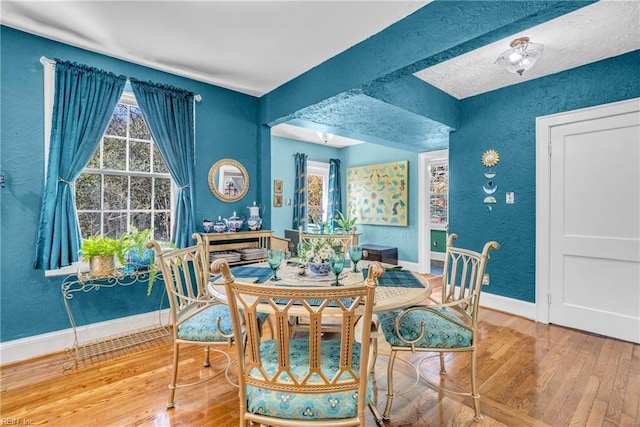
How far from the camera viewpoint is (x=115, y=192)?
2830 millimetres

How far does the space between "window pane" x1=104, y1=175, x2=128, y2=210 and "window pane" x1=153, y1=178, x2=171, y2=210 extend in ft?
0.90

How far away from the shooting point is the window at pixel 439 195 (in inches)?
239

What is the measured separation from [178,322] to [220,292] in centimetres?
43

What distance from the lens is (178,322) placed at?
5.82ft

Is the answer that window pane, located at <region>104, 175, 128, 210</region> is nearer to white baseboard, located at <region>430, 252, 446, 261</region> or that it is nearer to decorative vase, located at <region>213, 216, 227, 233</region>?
decorative vase, located at <region>213, 216, 227, 233</region>

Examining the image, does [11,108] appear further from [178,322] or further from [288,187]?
[288,187]

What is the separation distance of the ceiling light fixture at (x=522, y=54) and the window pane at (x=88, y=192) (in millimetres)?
3652

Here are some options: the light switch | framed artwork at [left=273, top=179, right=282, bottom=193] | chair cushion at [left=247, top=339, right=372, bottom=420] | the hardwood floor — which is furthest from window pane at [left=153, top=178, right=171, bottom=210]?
the light switch

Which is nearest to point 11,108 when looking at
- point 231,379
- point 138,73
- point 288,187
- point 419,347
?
point 138,73

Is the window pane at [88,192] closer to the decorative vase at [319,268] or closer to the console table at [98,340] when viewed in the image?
the console table at [98,340]

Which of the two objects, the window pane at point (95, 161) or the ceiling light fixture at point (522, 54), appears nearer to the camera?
the ceiling light fixture at point (522, 54)

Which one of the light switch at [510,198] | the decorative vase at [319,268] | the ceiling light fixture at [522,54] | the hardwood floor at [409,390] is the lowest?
the hardwood floor at [409,390]

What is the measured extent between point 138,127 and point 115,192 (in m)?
0.69

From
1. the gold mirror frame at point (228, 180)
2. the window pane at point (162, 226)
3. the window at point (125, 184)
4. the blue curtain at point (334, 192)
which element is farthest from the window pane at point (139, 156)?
the blue curtain at point (334, 192)
